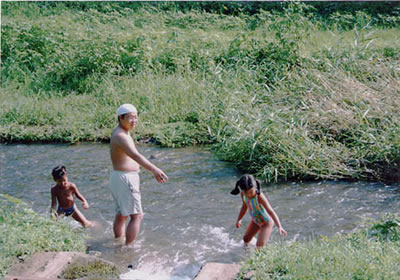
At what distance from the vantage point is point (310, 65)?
11.4 metres

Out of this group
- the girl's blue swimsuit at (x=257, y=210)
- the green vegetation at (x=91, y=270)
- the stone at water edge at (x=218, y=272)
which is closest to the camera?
the stone at water edge at (x=218, y=272)

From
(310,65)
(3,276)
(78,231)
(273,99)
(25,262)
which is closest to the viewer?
(3,276)

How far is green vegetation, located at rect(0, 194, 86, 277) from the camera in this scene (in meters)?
5.09

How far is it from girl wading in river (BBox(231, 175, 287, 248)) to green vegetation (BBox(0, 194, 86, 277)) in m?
1.67

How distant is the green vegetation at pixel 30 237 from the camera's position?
5.09 meters

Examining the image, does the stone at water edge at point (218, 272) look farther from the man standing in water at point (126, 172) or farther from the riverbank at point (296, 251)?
the man standing in water at point (126, 172)

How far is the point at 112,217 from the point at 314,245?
3.05 meters

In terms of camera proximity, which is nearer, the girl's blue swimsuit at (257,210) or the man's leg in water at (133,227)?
the girl's blue swimsuit at (257,210)

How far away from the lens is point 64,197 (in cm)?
685

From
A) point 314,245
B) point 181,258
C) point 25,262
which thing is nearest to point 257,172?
point 181,258

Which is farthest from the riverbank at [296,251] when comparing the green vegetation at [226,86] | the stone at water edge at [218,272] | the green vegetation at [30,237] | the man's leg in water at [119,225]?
the green vegetation at [226,86]

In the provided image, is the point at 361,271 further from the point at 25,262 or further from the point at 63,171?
the point at 63,171

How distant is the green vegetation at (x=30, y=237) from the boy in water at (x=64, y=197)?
0.69 m

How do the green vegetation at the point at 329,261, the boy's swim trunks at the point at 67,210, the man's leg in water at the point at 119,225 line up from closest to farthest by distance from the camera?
the green vegetation at the point at 329,261
the man's leg in water at the point at 119,225
the boy's swim trunks at the point at 67,210
